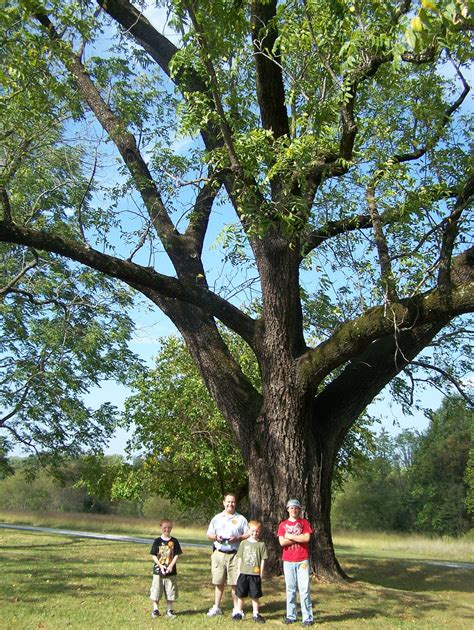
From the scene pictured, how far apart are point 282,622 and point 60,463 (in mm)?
14287

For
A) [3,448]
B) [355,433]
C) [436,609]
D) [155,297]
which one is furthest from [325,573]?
[3,448]

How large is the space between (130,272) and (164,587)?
4.55m

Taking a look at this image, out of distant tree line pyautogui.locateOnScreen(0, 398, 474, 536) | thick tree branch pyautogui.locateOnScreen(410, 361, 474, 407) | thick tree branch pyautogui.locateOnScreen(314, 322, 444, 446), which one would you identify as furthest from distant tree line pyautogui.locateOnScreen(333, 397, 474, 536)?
thick tree branch pyautogui.locateOnScreen(314, 322, 444, 446)

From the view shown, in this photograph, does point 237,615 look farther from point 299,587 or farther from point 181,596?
point 181,596

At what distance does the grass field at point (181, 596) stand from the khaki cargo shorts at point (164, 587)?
0.24 m

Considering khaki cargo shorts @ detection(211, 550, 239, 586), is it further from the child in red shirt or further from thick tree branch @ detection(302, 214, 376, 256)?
thick tree branch @ detection(302, 214, 376, 256)

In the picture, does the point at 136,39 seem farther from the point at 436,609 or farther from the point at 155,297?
the point at 436,609

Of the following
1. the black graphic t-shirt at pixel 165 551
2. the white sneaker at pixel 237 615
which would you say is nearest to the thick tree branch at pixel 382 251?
the black graphic t-shirt at pixel 165 551

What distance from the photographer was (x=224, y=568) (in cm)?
752

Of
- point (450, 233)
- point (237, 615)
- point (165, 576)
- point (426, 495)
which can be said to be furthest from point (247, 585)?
point (426, 495)

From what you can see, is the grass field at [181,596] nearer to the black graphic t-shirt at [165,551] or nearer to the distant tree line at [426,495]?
the black graphic t-shirt at [165,551]

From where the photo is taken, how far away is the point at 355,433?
21.3 metres

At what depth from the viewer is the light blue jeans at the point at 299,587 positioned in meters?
7.08

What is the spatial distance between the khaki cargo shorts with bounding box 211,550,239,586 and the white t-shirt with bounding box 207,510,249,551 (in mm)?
92
